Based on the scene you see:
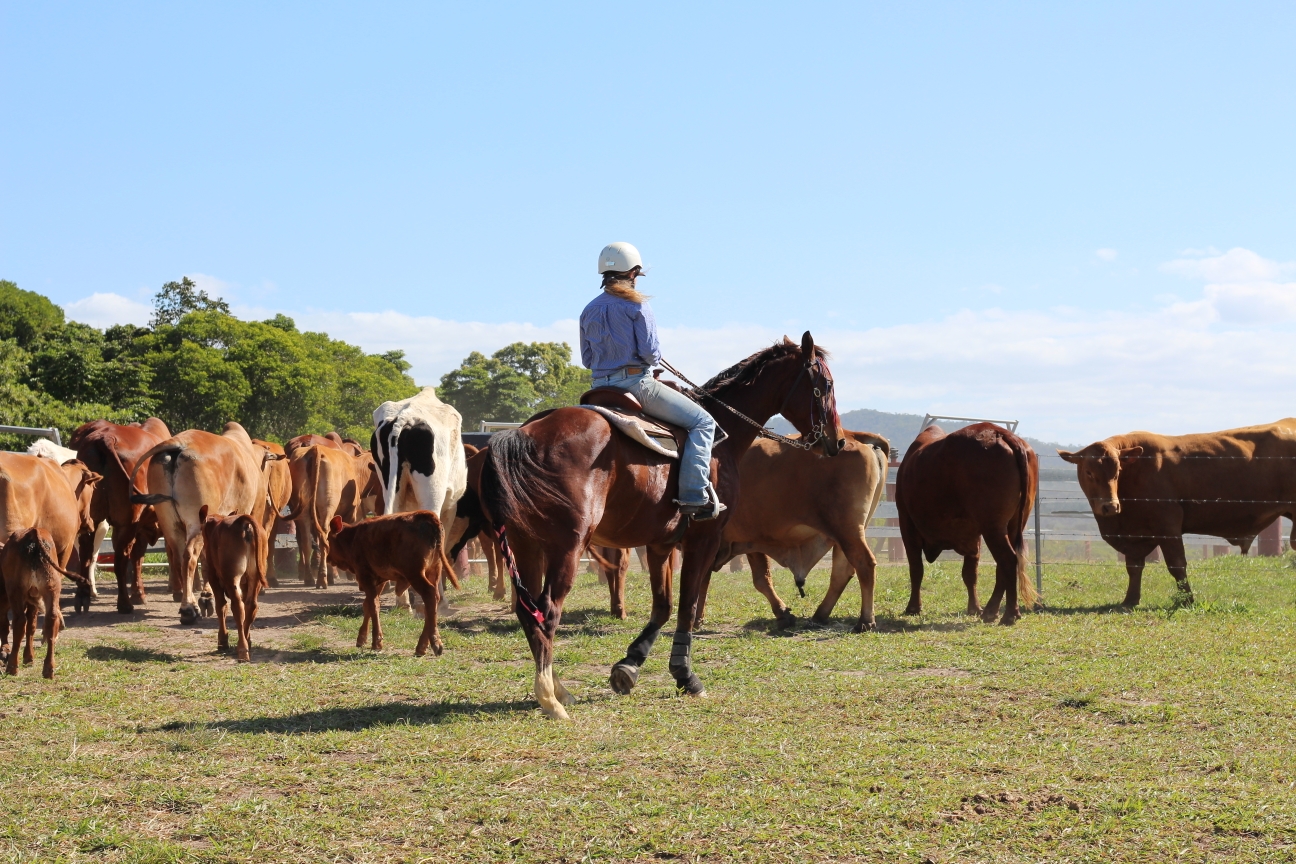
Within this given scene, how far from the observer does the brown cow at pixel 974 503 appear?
10.9m

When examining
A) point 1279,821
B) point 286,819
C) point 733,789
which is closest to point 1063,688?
point 1279,821

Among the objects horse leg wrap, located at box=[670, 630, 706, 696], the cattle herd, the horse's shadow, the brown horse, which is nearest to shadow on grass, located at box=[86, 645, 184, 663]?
the cattle herd

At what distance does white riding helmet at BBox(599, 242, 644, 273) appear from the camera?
743cm

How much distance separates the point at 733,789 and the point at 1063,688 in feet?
10.9

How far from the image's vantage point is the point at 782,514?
1078 cm

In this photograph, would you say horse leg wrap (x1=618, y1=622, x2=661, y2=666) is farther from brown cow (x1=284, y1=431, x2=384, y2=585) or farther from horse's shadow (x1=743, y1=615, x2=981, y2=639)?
brown cow (x1=284, y1=431, x2=384, y2=585)

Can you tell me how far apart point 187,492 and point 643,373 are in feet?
17.4

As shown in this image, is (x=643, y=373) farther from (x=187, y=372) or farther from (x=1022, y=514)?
(x=187, y=372)

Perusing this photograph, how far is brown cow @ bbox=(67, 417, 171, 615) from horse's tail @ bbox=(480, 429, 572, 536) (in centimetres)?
647

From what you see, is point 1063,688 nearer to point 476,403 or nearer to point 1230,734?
point 1230,734

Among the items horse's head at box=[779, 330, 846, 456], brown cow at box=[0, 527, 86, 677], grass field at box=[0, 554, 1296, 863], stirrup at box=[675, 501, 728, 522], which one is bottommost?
grass field at box=[0, 554, 1296, 863]

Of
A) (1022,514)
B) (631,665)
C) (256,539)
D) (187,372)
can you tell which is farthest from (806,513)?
(187,372)

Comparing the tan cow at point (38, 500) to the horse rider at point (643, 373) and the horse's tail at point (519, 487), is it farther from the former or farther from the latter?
the horse rider at point (643, 373)

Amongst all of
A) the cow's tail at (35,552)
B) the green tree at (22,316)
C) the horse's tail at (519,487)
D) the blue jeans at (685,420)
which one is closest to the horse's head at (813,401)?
the blue jeans at (685,420)
